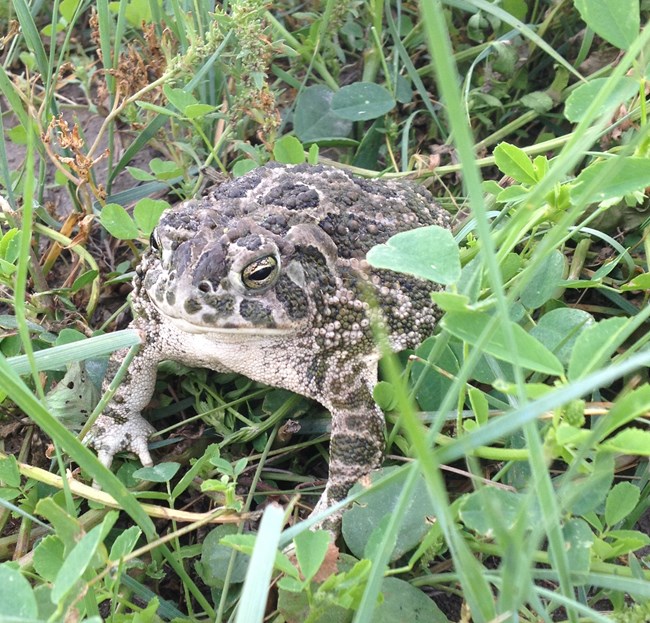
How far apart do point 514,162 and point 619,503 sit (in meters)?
0.97

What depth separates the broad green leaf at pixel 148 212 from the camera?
8.39ft

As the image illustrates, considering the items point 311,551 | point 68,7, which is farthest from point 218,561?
point 68,7

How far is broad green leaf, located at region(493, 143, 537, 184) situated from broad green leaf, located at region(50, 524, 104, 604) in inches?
56.3

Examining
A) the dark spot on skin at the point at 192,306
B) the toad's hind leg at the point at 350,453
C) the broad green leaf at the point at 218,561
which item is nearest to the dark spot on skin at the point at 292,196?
the dark spot on skin at the point at 192,306

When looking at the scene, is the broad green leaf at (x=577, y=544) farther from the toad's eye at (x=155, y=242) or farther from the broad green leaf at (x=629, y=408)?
the toad's eye at (x=155, y=242)

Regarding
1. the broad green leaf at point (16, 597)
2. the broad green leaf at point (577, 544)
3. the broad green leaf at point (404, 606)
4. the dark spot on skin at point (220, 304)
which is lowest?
the broad green leaf at point (404, 606)

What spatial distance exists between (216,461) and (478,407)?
0.82 m

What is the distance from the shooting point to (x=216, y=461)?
2.08m

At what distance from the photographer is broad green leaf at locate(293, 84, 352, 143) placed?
324 centimetres

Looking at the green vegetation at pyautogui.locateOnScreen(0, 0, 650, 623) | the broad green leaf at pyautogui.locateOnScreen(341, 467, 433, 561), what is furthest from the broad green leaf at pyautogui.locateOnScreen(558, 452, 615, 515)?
the broad green leaf at pyautogui.locateOnScreen(341, 467, 433, 561)

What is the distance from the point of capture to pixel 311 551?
1.56 m

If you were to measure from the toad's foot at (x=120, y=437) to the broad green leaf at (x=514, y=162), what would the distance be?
154 cm

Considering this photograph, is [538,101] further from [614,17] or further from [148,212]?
[148,212]

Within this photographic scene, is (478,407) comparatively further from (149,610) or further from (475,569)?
(149,610)
